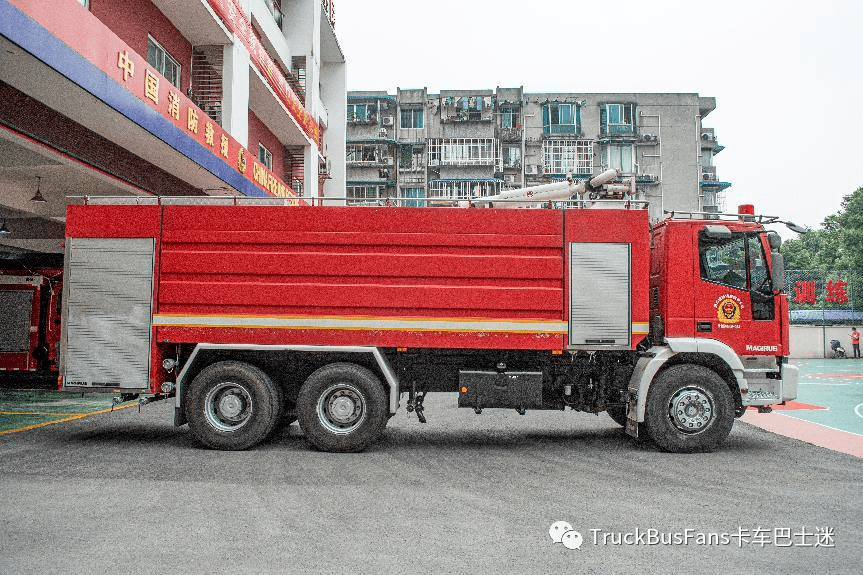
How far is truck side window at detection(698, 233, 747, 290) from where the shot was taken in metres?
8.80

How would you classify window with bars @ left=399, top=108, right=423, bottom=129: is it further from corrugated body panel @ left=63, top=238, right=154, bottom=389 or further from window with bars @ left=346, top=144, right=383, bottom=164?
corrugated body panel @ left=63, top=238, right=154, bottom=389

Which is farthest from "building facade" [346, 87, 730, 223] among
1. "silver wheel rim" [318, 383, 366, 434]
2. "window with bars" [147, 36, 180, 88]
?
"silver wheel rim" [318, 383, 366, 434]

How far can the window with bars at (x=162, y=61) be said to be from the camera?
51.2ft

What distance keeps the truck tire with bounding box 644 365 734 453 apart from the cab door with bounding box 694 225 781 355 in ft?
1.94

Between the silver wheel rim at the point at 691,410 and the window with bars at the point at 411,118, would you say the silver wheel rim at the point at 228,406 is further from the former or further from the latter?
the window with bars at the point at 411,118

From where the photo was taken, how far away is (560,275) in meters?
8.59

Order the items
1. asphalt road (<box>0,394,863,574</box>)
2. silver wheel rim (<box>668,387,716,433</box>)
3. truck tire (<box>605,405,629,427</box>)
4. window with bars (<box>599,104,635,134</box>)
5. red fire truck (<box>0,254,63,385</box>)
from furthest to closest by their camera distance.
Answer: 1. window with bars (<box>599,104,635,134</box>)
2. red fire truck (<box>0,254,63,385</box>)
3. truck tire (<box>605,405,629,427</box>)
4. silver wheel rim (<box>668,387,716,433</box>)
5. asphalt road (<box>0,394,863,574</box>)

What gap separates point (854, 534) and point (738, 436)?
5.13 m

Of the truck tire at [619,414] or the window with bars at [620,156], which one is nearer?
the truck tire at [619,414]

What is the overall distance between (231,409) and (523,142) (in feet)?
147

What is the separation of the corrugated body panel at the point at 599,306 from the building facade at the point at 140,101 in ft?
11.5

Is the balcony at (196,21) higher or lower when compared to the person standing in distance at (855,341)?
higher

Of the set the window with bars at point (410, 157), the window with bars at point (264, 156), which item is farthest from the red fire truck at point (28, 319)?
the window with bars at point (410, 157)

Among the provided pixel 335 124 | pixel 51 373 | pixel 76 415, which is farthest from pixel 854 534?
pixel 335 124
